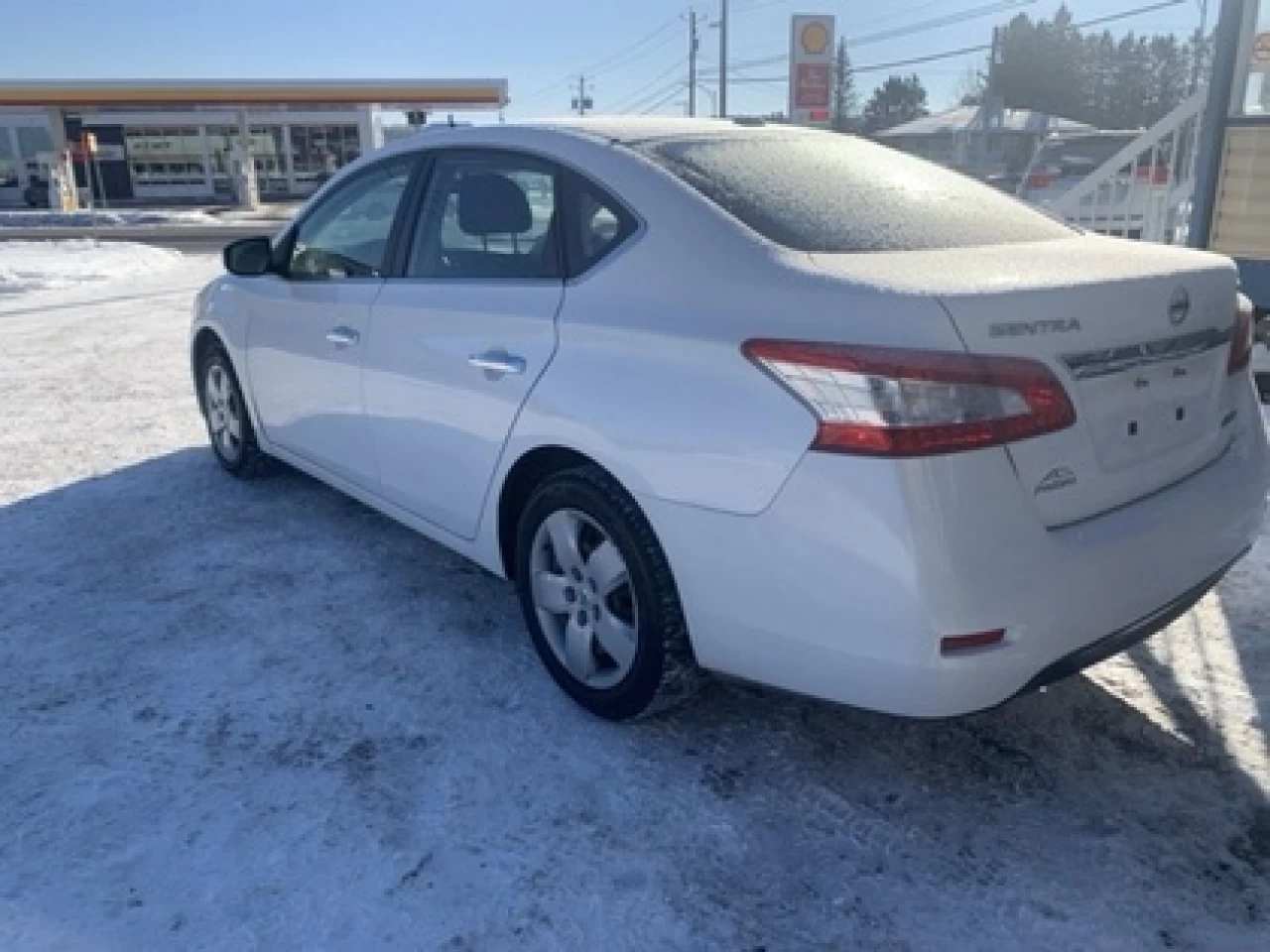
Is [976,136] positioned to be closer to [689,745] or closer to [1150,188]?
[1150,188]

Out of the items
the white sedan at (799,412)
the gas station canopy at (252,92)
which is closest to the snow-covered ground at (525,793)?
the white sedan at (799,412)

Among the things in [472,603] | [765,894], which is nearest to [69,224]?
[472,603]

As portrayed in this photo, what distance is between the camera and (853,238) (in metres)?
2.61

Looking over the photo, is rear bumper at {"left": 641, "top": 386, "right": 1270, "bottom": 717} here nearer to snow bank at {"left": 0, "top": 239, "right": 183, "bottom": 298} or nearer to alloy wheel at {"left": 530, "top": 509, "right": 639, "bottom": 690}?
alloy wheel at {"left": 530, "top": 509, "right": 639, "bottom": 690}

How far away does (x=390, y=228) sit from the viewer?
12.0 feet

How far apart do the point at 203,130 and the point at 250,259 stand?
42883 millimetres

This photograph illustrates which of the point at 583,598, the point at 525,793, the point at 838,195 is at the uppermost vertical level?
the point at 838,195

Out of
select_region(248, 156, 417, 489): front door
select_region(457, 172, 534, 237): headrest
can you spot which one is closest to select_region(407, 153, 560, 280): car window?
select_region(457, 172, 534, 237): headrest

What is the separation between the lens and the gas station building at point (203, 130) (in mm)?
33656

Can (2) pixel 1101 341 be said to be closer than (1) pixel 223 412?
Yes

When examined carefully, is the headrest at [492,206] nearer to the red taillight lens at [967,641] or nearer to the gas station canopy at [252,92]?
the red taillight lens at [967,641]

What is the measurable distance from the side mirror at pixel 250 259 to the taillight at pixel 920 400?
2911mm

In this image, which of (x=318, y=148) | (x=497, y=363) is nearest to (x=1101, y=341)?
(x=497, y=363)

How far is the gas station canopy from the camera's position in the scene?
3347cm
